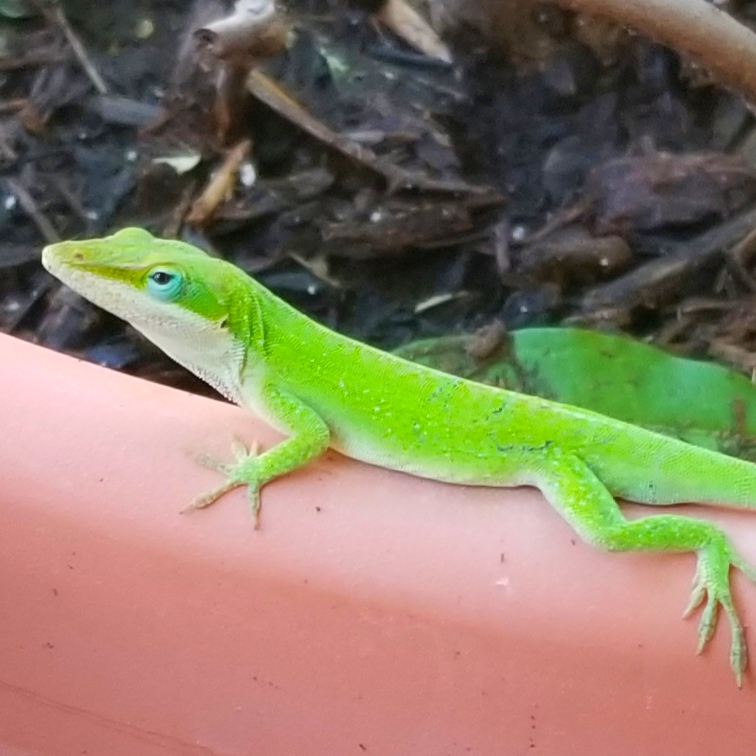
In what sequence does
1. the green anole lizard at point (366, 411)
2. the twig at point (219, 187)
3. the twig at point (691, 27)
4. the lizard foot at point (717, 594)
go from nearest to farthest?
the lizard foot at point (717, 594), the green anole lizard at point (366, 411), the twig at point (691, 27), the twig at point (219, 187)

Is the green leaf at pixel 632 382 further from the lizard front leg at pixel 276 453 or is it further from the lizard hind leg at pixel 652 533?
the lizard front leg at pixel 276 453

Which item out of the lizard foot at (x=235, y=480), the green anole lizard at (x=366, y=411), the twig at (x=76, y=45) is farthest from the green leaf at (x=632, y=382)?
the twig at (x=76, y=45)

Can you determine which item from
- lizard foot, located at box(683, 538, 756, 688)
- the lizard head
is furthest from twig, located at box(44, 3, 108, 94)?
lizard foot, located at box(683, 538, 756, 688)

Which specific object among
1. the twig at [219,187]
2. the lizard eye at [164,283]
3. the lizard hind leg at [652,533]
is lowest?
the twig at [219,187]

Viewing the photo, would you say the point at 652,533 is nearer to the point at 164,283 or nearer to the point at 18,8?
the point at 164,283

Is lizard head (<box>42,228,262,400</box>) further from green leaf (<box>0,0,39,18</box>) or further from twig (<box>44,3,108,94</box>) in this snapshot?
green leaf (<box>0,0,39,18</box>)

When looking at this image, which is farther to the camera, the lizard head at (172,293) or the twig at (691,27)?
the twig at (691,27)
